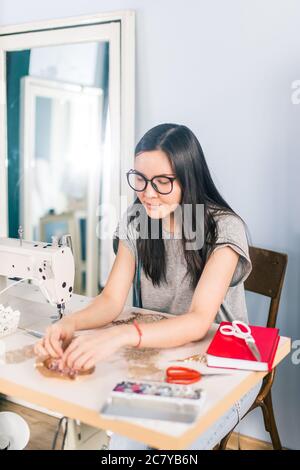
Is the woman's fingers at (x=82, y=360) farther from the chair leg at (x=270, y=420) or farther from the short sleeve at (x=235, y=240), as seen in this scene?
the chair leg at (x=270, y=420)

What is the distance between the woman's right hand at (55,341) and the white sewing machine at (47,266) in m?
0.17

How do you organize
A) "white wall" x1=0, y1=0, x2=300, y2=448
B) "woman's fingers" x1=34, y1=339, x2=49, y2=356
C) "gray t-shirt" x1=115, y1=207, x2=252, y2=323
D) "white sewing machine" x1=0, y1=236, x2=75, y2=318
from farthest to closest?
1. "white wall" x1=0, y1=0, x2=300, y2=448
2. "gray t-shirt" x1=115, y1=207, x2=252, y2=323
3. "white sewing machine" x1=0, y1=236, x2=75, y2=318
4. "woman's fingers" x1=34, y1=339, x2=49, y2=356

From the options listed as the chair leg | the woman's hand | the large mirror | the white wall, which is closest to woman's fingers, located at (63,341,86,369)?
the woman's hand

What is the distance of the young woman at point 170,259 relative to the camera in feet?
4.63

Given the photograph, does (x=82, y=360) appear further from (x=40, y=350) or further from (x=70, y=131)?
(x=70, y=131)

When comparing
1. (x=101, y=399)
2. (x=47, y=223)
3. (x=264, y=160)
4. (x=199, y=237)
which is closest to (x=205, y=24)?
(x=264, y=160)

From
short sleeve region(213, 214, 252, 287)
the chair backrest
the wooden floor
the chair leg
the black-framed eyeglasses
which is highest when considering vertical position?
the black-framed eyeglasses

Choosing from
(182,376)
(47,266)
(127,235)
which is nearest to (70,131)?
(127,235)

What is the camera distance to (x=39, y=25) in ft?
8.87

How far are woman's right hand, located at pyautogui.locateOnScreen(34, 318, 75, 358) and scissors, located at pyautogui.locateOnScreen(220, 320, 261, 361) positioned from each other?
40 cm

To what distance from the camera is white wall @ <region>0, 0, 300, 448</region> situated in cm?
214

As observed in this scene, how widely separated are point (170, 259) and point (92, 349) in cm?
67

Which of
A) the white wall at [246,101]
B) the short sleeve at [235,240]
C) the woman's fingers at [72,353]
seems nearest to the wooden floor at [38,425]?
the woman's fingers at [72,353]

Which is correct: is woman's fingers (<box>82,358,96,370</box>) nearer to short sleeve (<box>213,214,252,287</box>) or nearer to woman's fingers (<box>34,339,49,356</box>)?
woman's fingers (<box>34,339,49,356</box>)
